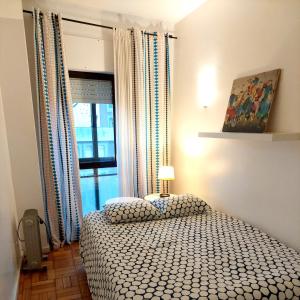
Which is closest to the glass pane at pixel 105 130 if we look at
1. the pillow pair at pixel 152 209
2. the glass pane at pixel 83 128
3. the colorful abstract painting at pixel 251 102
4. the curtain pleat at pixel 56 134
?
the glass pane at pixel 83 128

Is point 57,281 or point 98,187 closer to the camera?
point 57,281

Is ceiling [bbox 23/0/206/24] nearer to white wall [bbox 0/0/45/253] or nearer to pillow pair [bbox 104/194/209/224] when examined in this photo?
white wall [bbox 0/0/45/253]

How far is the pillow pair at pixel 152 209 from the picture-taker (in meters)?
2.13

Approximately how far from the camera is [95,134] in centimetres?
303

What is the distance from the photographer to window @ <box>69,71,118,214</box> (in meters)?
2.92

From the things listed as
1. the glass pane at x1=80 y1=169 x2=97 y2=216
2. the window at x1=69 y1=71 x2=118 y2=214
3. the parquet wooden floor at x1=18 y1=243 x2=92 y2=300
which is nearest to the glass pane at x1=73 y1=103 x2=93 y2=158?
the window at x1=69 y1=71 x2=118 y2=214

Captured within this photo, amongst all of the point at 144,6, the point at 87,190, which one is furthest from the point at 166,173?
the point at 144,6

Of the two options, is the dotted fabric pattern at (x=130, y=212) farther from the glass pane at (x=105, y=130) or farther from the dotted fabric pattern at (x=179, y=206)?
the glass pane at (x=105, y=130)

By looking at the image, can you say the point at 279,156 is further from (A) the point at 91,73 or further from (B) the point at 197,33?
(A) the point at 91,73

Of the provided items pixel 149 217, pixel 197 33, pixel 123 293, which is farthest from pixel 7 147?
pixel 197 33

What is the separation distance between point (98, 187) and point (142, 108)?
120cm

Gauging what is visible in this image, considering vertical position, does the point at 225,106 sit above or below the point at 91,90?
below

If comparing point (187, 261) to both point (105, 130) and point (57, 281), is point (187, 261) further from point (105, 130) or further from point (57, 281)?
point (105, 130)

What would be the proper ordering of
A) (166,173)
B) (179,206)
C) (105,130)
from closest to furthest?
(179,206)
(166,173)
(105,130)
